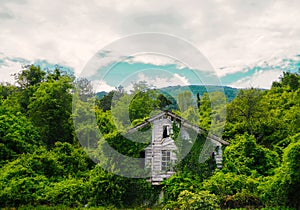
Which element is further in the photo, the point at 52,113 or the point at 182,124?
the point at 52,113

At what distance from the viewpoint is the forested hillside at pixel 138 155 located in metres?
14.3

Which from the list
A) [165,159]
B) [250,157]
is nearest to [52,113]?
[165,159]

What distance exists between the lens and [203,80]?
18688 mm

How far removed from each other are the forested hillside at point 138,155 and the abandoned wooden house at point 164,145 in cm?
49

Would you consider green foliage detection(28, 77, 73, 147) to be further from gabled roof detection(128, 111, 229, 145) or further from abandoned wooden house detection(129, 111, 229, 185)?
abandoned wooden house detection(129, 111, 229, 185)

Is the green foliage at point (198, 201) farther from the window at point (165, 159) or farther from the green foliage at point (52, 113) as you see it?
the green foliage at point (52, 113)

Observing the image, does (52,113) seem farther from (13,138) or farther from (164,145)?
(164,145)

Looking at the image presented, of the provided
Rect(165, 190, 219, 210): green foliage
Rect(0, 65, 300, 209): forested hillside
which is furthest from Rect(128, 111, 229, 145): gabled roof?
Rect(165, 190, 219, 210): green foliage

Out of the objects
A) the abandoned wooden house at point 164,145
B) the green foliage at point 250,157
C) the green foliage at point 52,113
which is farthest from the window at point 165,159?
the green foliage at point 52,113

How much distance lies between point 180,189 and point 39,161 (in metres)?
6.84

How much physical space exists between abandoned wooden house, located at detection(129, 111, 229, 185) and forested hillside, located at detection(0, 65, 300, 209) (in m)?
0.49

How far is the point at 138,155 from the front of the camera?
18344mm

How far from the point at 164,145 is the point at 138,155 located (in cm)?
143

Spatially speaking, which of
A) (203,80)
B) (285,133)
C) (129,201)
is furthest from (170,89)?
(285,133)
